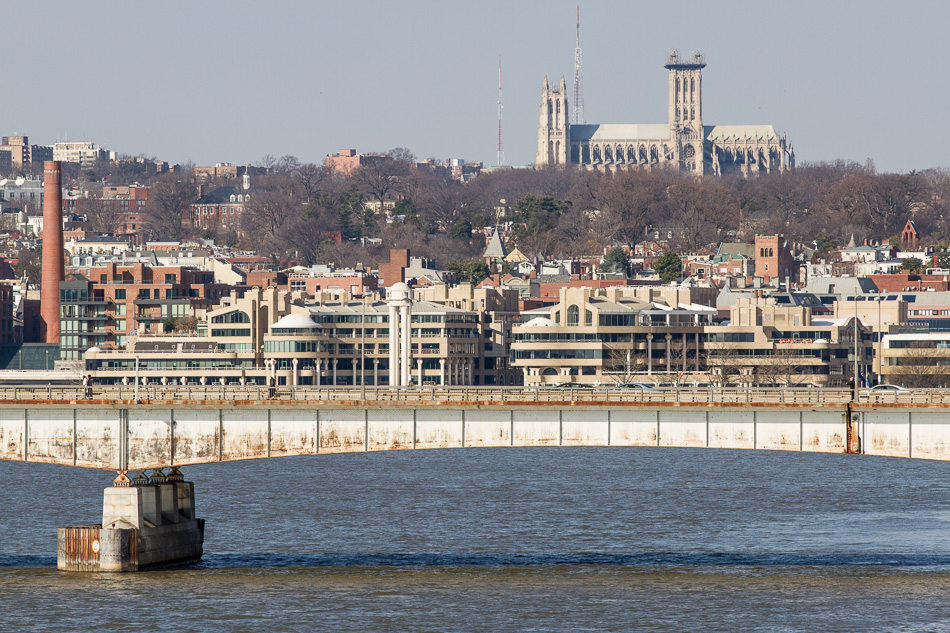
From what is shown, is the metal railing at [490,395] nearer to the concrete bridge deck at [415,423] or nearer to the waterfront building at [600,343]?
the concrete bridge deck at [415,423]

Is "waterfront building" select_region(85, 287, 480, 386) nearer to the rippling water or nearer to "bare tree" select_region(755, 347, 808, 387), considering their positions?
"bare tree" select_region(755, 347, 808, 387)

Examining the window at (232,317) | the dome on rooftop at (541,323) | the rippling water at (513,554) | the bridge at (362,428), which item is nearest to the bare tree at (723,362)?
the dome on rooftop at (541,323)

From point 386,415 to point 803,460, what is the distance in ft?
221

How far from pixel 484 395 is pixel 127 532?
13.7m

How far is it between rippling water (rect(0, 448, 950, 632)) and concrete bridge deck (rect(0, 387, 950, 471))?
4.75m

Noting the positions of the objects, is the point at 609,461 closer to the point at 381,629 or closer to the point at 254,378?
the point at 254,378

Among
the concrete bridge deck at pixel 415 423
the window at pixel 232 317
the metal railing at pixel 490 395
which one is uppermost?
the window at pixel 232 317

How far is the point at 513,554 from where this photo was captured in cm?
7506

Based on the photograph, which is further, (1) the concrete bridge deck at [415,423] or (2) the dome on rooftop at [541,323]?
(2) the dome on rooftop at [541,323]

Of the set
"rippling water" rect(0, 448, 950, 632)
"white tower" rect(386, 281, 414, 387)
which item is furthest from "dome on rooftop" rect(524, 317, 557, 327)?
"rippling water" rect(0, 448, 950, 632)

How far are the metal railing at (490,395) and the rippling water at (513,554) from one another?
6366mm

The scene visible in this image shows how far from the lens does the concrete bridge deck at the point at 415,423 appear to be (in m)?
66.6

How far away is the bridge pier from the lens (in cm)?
6694

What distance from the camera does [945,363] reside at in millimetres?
168750
